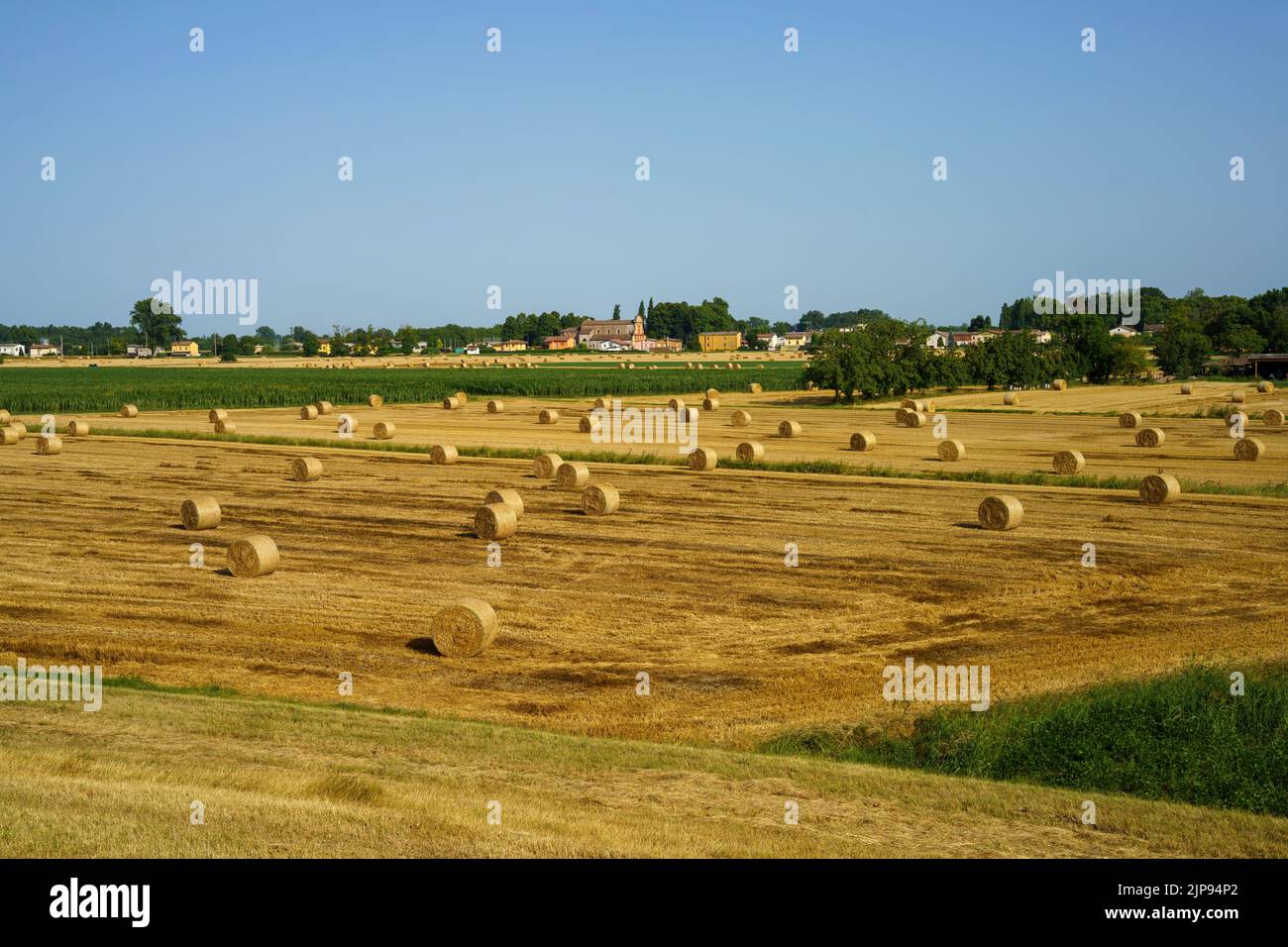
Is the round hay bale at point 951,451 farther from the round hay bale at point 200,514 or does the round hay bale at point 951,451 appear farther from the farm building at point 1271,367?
the farm building at point 1271,367

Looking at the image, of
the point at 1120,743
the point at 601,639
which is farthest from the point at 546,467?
the point at 1120,743

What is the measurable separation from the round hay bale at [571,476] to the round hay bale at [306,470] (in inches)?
301

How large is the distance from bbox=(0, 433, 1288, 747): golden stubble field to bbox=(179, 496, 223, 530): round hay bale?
0.41 metres

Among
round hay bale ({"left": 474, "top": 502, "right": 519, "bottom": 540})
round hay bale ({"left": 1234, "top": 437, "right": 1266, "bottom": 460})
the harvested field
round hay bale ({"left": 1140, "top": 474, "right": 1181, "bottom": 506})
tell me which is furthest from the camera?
round hay bale ({"left": 1234, "top": 437, "right": 1266, "bottom": 460})

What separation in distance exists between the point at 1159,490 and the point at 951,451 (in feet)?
40.6

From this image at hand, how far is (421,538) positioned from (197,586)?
592 cm

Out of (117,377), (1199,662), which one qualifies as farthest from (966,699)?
(117,377)

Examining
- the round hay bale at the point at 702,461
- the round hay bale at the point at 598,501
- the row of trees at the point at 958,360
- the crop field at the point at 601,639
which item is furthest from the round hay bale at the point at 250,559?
the row of trees at the point at 958,360

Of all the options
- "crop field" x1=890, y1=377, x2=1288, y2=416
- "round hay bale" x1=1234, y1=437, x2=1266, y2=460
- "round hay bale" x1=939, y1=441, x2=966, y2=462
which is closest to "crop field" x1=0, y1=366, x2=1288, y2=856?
"round hay bale" x1=1234, y1=437, x2=1266, y2=460

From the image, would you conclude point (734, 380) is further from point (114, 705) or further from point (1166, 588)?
point (114, 705)

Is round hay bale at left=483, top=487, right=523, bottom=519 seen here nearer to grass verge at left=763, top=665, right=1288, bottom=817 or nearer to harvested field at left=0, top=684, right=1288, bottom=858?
harvested field at left=0, top=684, right=1288, bottom=858

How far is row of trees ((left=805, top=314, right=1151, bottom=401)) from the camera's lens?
7888 centimetres
